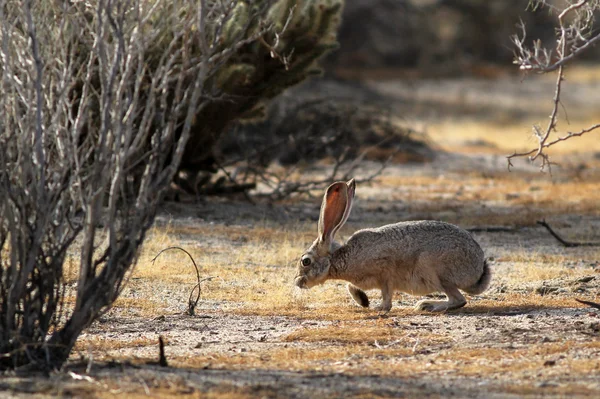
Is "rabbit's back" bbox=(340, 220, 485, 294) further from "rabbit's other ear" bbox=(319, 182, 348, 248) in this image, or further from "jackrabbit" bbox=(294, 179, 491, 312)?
"rabbit's other ear" bbox=(319, 182, 348, 248)

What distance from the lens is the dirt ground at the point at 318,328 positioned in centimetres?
559

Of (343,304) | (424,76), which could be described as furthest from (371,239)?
(424,76)

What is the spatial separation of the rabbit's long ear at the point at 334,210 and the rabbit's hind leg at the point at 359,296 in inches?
14.8

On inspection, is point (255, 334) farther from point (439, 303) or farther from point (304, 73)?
point (304, 73)

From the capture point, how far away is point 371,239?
8016 millimetres

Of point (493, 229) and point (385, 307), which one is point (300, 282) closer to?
point (385, 307)

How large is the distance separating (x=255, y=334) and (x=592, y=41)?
334 centimetres

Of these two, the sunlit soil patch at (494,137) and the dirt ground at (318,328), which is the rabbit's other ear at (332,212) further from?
the sunlit soil patch at (494,137)

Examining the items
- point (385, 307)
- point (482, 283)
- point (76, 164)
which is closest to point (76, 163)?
point (76, 164)

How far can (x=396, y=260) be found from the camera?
7.85 meters

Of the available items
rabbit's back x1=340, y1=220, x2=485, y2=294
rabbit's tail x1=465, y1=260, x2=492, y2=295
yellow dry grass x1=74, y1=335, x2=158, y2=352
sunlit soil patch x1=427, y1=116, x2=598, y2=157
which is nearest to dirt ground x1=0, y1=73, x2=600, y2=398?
yellow dry grass x1=74, y1=335, x2=158, y2=352

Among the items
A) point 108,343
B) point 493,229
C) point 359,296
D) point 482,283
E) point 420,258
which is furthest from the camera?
point 493,229

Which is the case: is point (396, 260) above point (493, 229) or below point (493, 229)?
below

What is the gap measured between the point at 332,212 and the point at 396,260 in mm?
645
